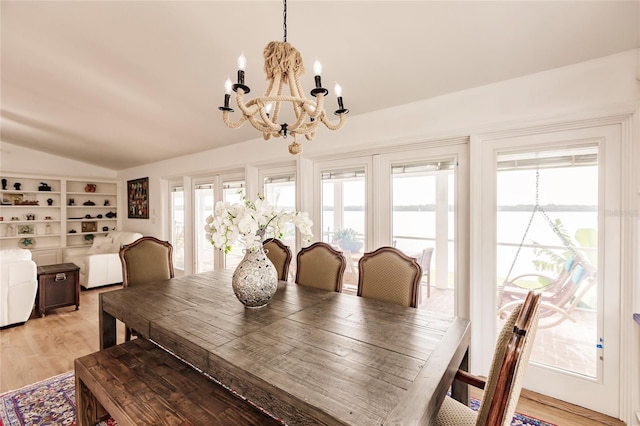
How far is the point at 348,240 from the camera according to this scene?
315 centimetres

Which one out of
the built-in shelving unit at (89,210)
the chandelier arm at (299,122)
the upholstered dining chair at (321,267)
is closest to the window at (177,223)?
the built-in shelving unit at (89,210)

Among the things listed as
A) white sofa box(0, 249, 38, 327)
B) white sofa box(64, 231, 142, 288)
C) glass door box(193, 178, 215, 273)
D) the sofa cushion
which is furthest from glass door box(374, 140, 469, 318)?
the sofa cushion

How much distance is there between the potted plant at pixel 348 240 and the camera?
121 inches

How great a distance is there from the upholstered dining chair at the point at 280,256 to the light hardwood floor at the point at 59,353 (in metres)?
1.74

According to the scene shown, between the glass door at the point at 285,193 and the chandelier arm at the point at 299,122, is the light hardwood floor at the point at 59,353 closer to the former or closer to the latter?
the glass door at the point at 285,193

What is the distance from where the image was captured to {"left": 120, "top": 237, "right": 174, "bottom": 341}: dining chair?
243 centimetres

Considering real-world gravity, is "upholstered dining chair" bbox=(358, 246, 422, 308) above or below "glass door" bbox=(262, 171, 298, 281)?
below

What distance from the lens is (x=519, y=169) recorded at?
2.15m

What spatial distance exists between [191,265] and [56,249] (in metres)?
3.33

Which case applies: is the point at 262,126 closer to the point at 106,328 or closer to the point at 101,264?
the point at 106,328

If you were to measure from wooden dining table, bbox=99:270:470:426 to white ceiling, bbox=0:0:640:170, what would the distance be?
66.4 inches

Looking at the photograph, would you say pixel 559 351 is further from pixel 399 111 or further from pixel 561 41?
pixel 399 111

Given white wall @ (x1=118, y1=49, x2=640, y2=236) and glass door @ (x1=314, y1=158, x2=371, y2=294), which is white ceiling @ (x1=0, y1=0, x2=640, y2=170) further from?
glass door @ (x1=314, y1=158, x2=371, y2=294)

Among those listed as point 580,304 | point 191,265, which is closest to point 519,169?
point 580,304
